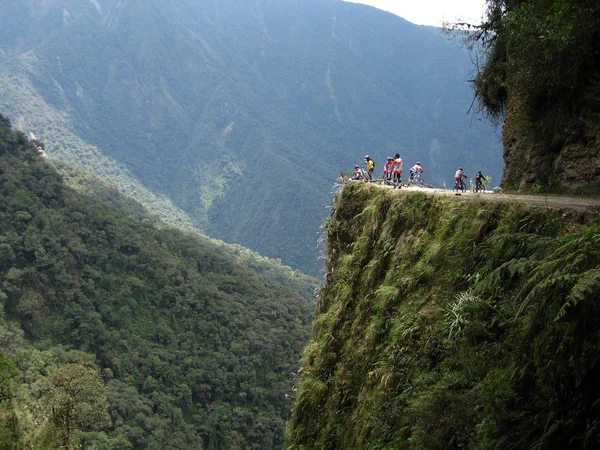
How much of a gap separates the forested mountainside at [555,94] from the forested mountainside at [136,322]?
38775 mm

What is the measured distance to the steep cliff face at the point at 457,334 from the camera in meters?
4.33

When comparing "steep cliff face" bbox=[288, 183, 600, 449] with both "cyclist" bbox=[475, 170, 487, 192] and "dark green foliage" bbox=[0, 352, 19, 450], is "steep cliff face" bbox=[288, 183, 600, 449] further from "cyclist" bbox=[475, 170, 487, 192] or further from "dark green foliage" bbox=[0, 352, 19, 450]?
"dark green foliage" bbox=[0, 352, 19, 450]

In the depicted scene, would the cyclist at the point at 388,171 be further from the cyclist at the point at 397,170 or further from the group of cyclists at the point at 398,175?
the cyclist at the point at 397,170

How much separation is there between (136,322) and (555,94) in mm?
66032

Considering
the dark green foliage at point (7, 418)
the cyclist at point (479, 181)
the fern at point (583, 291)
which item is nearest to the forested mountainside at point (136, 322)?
the dark green foliage at point (7, 418)

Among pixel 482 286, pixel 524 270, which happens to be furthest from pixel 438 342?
pixel 524 270

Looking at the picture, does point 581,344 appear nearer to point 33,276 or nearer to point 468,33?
point 468,33

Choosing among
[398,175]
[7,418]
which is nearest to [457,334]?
[398,175]

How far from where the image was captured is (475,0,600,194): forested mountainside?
9.97 meters

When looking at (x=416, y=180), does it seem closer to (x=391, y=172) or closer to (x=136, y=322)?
(x=391, y=172)

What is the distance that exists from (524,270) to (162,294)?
73735 millimetres

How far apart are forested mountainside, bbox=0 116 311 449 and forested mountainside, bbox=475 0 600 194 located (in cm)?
3877

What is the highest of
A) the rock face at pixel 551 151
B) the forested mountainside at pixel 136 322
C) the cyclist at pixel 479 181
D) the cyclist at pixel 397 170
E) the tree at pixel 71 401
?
the forested mountainside at pixel 136 322

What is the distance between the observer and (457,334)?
6.00 metres
